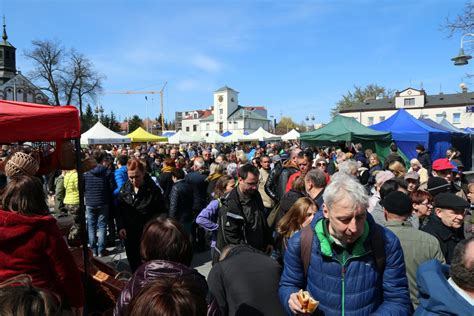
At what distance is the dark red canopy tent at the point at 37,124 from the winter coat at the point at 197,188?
334 cm

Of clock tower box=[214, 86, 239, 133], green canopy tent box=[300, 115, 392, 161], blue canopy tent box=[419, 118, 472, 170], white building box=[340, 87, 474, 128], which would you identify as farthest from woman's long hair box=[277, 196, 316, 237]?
clock tower box=[214, 86, 239, 133]

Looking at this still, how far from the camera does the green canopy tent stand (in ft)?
41.6

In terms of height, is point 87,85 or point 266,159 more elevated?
point 87,85

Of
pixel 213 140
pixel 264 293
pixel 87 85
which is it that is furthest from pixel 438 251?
pixel 87 85

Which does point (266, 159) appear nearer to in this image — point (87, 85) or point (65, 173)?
point (65, 173)

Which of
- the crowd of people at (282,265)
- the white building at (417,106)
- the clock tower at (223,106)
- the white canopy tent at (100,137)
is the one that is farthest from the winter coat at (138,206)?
the clock tower at (223,106)

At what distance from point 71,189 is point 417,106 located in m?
62.0

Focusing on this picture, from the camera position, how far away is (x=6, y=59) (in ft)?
232

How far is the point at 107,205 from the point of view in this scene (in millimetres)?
6180

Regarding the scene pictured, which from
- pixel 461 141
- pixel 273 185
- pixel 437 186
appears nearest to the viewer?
pixel 437 186

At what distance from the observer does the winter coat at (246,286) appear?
2.03 metres

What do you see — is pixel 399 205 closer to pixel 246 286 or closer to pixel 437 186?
pixel 246 286

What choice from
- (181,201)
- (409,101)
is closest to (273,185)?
(181,201)

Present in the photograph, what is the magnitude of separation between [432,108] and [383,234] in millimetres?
63183
